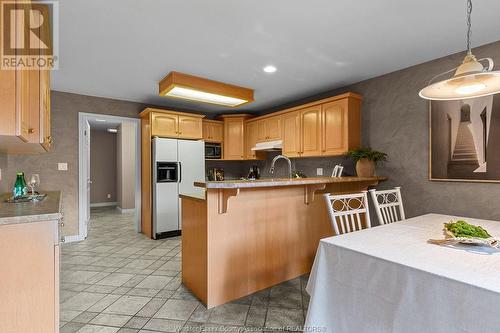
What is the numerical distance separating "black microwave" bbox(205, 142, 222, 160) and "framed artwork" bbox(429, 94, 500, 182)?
3.53 metres

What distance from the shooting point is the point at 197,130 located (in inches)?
181

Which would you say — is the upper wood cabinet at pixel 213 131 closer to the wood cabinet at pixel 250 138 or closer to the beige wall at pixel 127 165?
the wood cabinet at pixel 250 138

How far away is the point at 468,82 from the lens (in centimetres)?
153

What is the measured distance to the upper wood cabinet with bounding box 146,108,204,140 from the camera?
4.16 m

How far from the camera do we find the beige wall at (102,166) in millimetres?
7299

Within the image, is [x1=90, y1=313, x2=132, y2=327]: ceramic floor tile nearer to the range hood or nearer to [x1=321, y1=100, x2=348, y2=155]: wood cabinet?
[x1=321, y1=100, x2=348, y2=155]: wood cabinet

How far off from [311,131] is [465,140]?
1.78m

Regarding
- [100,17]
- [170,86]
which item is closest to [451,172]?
[170,86]

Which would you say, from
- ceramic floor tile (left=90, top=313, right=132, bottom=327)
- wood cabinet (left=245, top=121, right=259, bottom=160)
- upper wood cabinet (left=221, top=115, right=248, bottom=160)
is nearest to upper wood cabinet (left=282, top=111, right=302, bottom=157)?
wood cabinet (left=245, top=121, right=259, bottom=160)

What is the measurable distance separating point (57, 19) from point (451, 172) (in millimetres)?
3935

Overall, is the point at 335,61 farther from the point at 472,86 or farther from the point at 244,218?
the point at 244,218

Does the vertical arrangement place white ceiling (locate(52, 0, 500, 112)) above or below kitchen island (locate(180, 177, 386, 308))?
above

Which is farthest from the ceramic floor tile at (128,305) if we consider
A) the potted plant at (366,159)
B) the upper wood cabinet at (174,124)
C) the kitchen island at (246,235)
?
the potted plant at (366,159)

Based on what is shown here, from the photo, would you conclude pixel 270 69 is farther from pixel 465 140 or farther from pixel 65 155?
pixel 65 155
